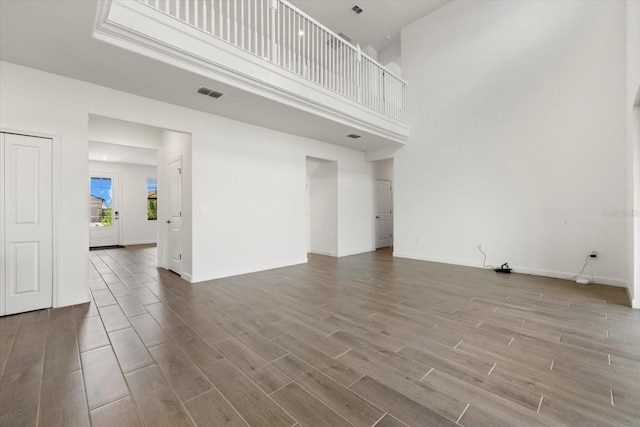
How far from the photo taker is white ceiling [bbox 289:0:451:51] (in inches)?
228

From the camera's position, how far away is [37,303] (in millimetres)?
3092

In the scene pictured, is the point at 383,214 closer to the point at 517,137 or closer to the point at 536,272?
the point at 517,137

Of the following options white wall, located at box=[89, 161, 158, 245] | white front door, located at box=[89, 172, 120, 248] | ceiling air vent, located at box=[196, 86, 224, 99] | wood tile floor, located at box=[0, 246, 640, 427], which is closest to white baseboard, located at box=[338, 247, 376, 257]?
wood tile floor, located at box=[0, 246, 640, 427]

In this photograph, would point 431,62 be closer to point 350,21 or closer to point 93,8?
point 350,21

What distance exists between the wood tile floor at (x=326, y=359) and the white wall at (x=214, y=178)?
0.91m

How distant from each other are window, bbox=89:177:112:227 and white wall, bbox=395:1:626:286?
31.3ft

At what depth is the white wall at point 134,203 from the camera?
30.9 ft

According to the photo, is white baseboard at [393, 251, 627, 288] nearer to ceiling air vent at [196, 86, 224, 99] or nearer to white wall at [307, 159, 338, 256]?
white wall at [307, 159, 338, 256]

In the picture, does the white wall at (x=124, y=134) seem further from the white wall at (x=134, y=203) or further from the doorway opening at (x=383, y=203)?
the doorway opening at (x=383, y=203)

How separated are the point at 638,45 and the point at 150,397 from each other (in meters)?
5.23

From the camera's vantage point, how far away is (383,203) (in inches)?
325

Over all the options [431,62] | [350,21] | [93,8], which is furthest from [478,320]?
[350,21]

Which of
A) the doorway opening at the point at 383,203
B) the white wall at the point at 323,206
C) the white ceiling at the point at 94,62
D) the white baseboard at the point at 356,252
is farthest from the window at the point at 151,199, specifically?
the doorway opening at the point at 383,203

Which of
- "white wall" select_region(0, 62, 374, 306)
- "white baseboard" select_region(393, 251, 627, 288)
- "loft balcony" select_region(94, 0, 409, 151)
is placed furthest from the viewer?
"white baseboard" select_region(393, 251, 627, 288)
